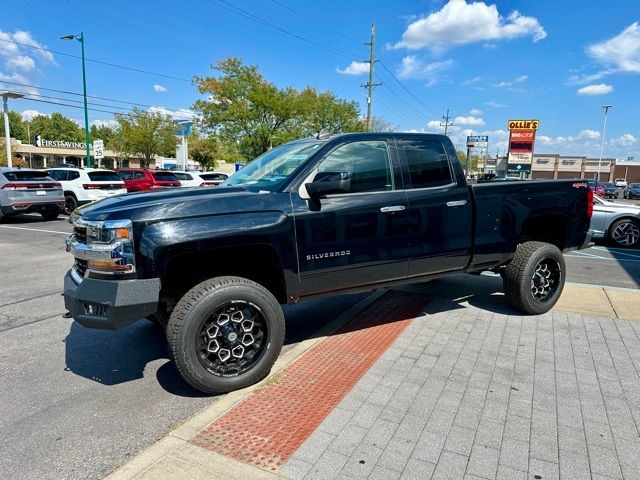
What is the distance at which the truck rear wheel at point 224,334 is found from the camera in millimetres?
3166

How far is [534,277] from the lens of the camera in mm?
5246

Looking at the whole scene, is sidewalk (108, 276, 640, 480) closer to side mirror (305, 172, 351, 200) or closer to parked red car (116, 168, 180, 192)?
side mirror (305, 172, 351, 200)

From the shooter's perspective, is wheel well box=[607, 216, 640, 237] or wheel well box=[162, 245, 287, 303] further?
wheel well box=[607, 216, 640, 237]

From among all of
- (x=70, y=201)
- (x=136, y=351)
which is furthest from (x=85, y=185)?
(x=136, y=351)

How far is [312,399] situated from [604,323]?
373cm

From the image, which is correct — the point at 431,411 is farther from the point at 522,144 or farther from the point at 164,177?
the point at 522,144

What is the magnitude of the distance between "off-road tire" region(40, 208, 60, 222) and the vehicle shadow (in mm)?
11299

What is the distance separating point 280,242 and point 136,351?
196cm

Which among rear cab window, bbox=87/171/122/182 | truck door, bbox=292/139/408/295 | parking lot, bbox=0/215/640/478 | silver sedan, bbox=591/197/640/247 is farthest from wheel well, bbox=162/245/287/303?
rear cab window, bbox=87/171/122/182

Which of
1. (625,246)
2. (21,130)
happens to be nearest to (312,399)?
(625,246)

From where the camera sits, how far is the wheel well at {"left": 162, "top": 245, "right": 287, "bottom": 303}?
349 centimetres

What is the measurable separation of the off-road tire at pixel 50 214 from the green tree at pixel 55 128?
9651 cm

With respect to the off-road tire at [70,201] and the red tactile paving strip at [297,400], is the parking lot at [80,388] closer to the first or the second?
the red tactile paving strip at [297,400]

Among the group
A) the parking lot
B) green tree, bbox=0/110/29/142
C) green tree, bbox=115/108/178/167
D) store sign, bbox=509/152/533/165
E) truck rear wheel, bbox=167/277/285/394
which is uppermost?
green tree, bbox=0/110/29/142
